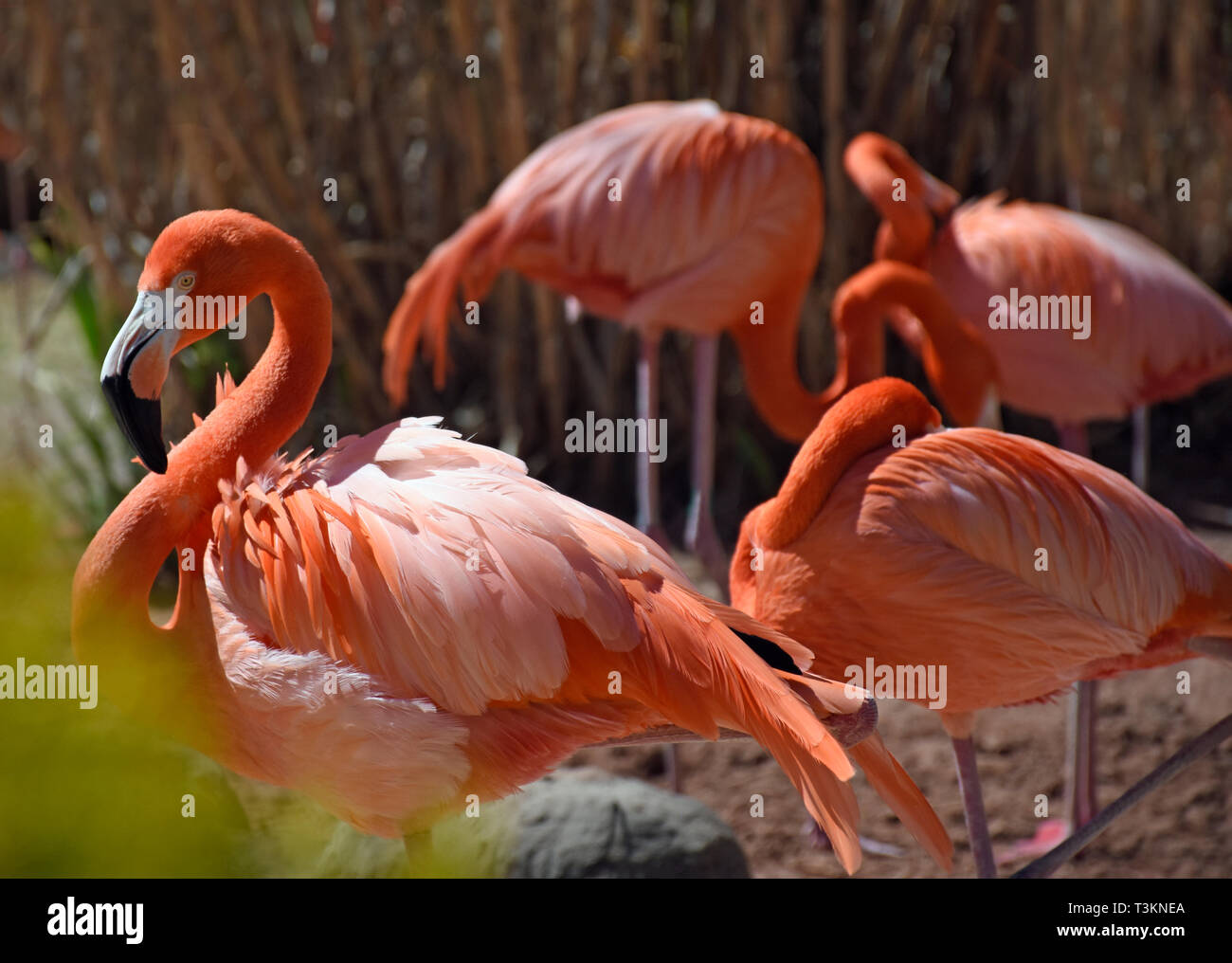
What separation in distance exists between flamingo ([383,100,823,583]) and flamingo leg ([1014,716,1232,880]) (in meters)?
1.42

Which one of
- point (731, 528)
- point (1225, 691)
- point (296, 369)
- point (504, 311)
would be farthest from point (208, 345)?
point (1225, 691)

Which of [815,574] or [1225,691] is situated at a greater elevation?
[815,574]

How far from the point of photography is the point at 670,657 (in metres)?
1.89

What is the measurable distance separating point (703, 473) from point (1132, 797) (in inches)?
67.1

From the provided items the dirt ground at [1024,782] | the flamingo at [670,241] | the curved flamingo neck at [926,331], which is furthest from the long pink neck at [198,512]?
the dirt ground at [1024,782]

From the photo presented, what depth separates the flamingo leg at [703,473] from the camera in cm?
368

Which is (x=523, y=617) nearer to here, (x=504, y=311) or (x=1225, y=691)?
(x=1225, y=691)

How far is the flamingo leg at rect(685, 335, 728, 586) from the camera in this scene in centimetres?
368

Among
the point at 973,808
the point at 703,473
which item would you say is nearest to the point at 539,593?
the point at 973,808

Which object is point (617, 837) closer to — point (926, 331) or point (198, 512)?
point (198, 512)

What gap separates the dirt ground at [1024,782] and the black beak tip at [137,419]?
190 centimetres

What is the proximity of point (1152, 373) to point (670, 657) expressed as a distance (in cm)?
236

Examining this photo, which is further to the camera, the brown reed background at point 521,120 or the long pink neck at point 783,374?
the brown reed background at point 521,120

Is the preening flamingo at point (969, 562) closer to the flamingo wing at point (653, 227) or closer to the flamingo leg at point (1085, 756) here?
the flamingo leg at point (1085, 756)
